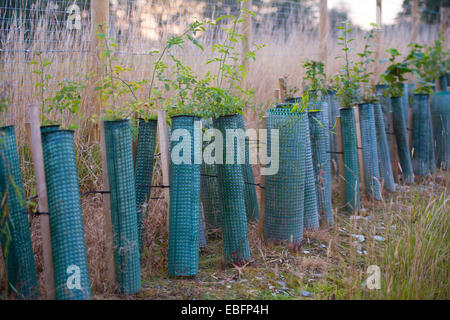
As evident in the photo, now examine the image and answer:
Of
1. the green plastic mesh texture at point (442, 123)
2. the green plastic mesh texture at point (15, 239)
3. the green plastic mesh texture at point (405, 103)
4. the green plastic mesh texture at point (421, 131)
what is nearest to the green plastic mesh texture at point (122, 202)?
the green plastic mesh texture at point (15, 239)

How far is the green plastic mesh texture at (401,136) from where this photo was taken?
457cm

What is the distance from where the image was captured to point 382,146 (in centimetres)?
423

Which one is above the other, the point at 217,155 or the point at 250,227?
the point at 217,155

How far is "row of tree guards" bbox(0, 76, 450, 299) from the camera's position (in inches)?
77.9

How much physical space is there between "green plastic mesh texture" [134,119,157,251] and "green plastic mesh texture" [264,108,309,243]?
795 mm

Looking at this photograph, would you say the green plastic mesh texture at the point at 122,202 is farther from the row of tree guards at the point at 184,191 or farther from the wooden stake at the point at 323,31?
the wooden stake at the point at 323,31

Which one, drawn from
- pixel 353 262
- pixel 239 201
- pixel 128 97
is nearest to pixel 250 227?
pixel 239 201

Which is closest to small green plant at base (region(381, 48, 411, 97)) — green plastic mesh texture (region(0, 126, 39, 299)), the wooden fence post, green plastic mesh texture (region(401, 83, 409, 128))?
green plastic mesh texture (region(401, 83, 409, 128))

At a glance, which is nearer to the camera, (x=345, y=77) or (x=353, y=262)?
(x=353, y=262)

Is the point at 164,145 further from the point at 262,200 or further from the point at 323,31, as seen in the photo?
the point at 323,31

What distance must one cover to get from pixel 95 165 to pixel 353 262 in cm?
196

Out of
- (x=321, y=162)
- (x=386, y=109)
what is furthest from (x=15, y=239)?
(x=386, y=109)

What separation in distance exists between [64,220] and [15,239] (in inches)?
12.2

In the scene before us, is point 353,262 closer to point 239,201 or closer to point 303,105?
point 239,201
